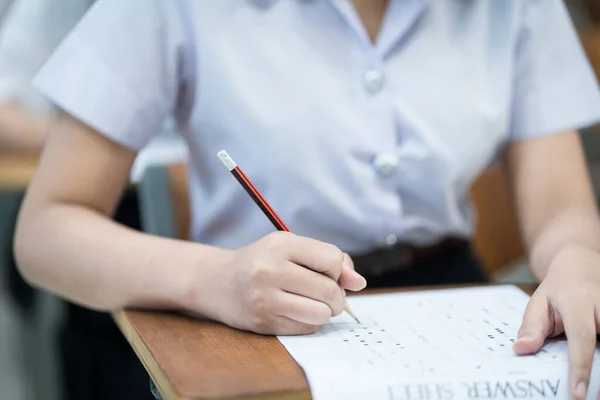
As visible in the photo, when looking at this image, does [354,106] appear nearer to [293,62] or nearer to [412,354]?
[293,62]

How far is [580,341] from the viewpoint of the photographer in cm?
52

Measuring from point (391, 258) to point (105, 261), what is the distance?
321 millimetres

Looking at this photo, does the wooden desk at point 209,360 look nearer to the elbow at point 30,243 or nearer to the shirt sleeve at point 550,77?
the elbow at point 30,243

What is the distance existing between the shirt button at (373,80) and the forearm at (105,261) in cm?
27

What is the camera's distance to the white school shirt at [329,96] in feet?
2.35

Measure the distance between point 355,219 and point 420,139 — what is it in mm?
107

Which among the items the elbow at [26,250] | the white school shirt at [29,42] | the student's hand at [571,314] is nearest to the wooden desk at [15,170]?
the white school shirt at [29,42]

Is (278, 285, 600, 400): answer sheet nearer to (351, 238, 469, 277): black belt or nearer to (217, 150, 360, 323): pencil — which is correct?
(217, 150, 360, 323): pencil

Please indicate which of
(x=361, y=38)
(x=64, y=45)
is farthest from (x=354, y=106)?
(x=64, y=45)

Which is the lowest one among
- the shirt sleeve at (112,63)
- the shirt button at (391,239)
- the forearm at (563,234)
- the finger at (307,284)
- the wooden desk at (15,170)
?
the forearm at (563,234)

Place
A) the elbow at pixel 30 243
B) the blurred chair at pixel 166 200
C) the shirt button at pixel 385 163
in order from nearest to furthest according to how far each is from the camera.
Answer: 1. the elbow at pixel 30 243
2. the shirt button at pixel 385 163
3. the blurred chair at pixel 166 200

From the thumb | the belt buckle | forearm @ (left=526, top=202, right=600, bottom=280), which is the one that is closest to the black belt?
the belt buckle

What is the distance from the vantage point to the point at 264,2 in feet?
2.51

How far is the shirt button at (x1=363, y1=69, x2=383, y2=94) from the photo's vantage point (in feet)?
2.56
